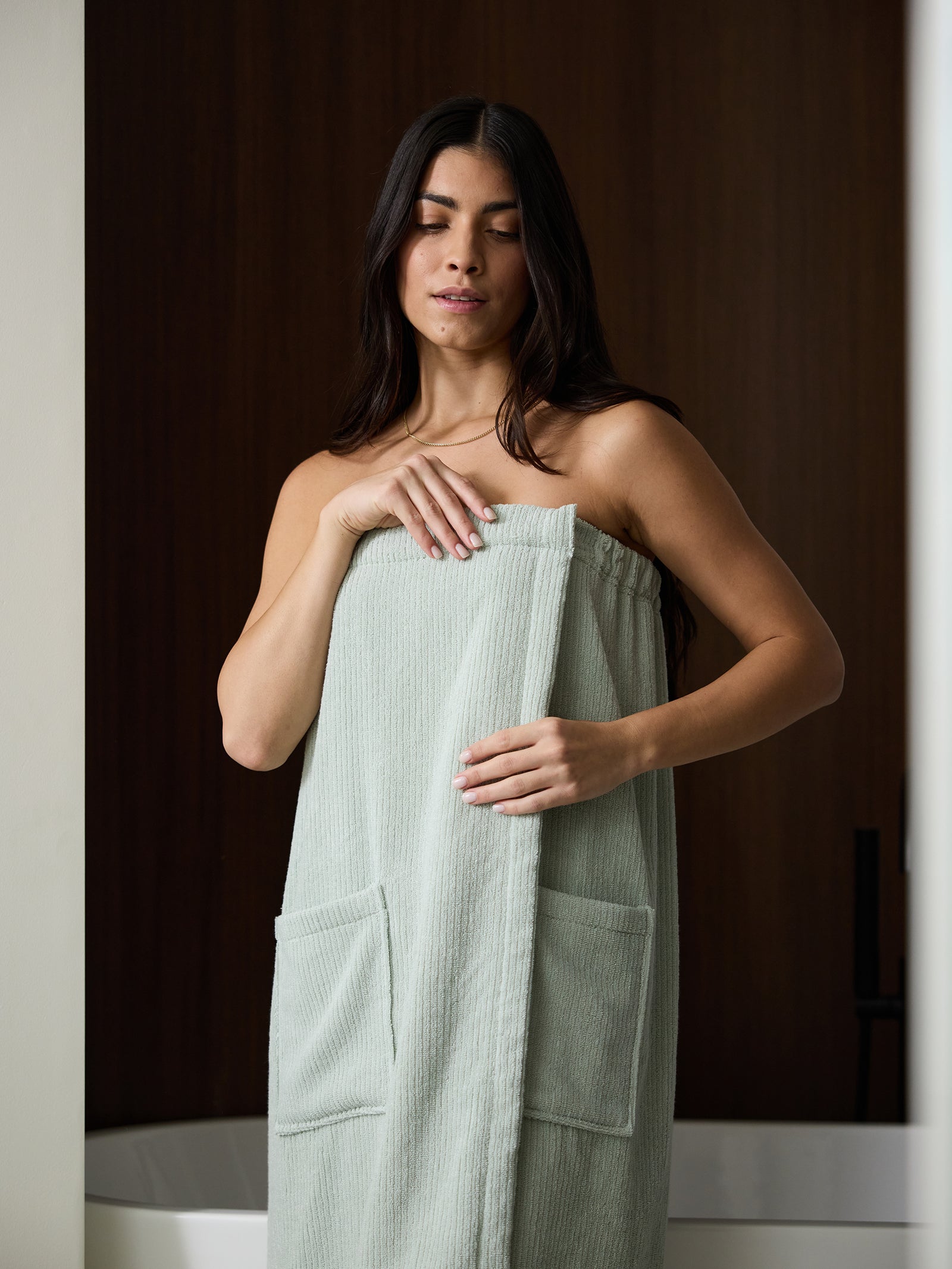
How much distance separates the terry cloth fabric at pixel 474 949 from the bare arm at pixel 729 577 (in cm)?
5

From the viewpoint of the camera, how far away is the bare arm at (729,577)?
41.6 inches

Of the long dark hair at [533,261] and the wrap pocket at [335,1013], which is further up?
Answer: the long dark hair at [533,261]

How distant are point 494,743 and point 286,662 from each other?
239mm

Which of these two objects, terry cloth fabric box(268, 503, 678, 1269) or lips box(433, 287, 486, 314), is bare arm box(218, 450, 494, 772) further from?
lips box(433, 287, 486, 314)

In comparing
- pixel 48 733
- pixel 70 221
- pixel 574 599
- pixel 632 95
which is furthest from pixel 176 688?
pixel 632 95

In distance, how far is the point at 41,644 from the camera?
128cm

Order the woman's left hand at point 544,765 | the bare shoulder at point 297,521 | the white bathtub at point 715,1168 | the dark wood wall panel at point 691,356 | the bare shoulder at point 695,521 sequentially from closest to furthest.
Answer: the woman's left hand at point 544,765
the bare shoulder at point 695,521
the bare shoulder at point 297,521
the white bathtub at point 715,1168
the dark wood wall panel at point 691,356

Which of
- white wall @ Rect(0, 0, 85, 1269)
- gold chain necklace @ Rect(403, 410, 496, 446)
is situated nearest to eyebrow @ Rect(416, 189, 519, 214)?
gold chain necklace @ Rect(403, 410, 496, 446)

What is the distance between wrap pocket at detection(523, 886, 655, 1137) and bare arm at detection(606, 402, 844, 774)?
17cm

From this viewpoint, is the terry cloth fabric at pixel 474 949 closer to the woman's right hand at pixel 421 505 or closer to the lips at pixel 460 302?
the woman's right hand at pixel 421 505

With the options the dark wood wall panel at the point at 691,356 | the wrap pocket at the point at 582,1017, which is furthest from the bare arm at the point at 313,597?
the dark wood wall panel at the point at 691,356

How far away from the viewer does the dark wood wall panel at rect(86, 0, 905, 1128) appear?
82.5 inches

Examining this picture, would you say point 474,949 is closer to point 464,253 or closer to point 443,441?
point 443,441

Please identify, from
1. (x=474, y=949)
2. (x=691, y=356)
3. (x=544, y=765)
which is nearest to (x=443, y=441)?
(x=544, y=765)
